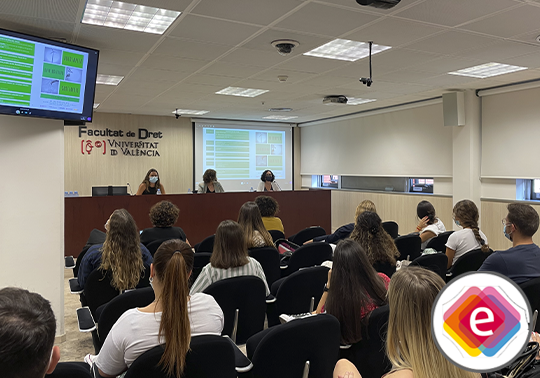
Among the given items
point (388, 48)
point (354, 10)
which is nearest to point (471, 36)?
point (388, 48)

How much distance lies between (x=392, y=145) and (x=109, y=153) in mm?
6400

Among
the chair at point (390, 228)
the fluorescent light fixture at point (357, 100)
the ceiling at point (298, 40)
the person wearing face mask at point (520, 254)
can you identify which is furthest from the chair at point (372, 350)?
the fluorescent light fixture at point (357, 100)

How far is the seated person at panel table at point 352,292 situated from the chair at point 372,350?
0.15ft

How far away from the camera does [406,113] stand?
8953 millimetres

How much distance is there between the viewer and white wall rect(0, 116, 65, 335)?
3.53 m

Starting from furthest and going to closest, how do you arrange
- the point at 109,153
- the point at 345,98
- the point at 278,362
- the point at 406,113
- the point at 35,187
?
the point at 109,153 < the point at 406,113 < the point at 345,98 < the point at 35,187 < the point at 278,362

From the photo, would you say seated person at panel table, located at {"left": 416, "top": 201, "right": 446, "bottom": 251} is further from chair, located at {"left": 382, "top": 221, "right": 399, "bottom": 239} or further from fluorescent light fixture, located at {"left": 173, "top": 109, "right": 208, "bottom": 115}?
fluorescent light fixture, located at {"left": 173, "top": 109, "right": 208, "bottom": 115}

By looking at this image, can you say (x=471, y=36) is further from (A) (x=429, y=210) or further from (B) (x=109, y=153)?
(B) (x=109, y=153)

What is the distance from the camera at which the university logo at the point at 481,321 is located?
28 centimetres

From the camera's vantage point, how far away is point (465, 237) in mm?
3955

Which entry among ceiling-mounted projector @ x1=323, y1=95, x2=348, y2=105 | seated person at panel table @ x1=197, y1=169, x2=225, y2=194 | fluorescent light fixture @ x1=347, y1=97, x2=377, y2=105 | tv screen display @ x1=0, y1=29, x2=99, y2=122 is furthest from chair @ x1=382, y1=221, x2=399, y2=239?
tv screen display @ x1=0, y1=29, x2=99, y2=122

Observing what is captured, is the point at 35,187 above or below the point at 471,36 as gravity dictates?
below

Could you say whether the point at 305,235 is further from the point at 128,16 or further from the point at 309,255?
the point at 128,16

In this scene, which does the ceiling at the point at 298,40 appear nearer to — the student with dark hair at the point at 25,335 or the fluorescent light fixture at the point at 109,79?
the fluorescent light fixture at the point at 109,79
